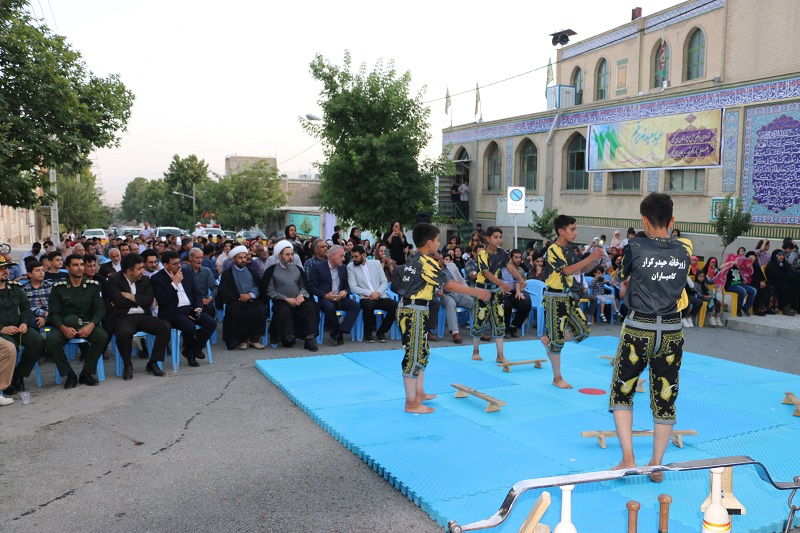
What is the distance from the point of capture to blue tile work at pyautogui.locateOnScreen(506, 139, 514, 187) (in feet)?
90.4

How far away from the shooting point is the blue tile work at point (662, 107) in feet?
57.1

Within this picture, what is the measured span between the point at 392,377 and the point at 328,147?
15.8 meters

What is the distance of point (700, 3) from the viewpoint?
24.0 m

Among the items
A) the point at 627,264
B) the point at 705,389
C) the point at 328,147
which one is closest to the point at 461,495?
the point at 627,264

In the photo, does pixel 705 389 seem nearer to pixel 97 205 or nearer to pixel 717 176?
pixel 717 176

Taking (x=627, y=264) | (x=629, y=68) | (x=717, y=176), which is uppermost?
(x=629, y=68)

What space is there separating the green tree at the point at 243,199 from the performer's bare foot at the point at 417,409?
4327cm

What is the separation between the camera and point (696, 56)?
24656mm

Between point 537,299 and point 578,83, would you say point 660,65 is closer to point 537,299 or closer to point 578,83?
point 578,83

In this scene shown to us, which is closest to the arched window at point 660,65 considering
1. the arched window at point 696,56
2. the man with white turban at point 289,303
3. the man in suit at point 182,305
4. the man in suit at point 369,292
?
the arched window at point 696,56

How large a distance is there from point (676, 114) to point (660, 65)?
6.89 meters

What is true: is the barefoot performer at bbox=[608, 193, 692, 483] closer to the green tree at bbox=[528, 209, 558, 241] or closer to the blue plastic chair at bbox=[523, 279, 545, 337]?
the blue plastic chair at bbox=[523, 279, 545, 337]

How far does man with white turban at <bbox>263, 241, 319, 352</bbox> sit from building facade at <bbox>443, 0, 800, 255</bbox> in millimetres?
13004

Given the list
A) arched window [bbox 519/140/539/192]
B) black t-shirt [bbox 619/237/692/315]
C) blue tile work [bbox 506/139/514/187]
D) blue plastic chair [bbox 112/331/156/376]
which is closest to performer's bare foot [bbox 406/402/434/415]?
black t-shirt [bbox 619/237/692/315]
